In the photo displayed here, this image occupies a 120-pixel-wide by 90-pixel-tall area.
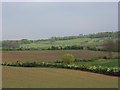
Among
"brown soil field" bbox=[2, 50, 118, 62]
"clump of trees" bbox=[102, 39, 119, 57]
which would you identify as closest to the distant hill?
"clump of trees" bbox=[102, 39, 119, 57]

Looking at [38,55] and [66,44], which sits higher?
[66,44]

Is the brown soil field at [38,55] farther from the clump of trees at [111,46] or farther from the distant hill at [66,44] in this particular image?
the distant hill at [66,44]

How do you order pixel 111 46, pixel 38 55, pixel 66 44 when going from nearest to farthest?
1. pixel 38 55
2. pixel 111 46
3. pixel 66 44

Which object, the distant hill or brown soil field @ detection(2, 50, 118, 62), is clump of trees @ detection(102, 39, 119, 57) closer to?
the distant hill

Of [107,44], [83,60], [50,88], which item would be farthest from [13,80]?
[107,44]

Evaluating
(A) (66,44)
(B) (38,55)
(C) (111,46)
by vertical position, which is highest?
(A) (66,44)

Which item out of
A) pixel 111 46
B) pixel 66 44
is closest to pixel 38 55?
pixel 111 46

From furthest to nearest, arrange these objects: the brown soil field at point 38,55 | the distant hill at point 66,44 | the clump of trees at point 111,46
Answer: the distant hill at point 66,44, the clump of trees at point 111,46, the brown soil field at point 38,55

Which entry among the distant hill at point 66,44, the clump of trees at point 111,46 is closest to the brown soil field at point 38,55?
the clump of trees at point 111,46

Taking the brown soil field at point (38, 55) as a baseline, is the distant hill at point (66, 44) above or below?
above

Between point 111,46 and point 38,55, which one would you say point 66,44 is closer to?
point 111,46

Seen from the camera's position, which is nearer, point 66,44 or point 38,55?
point 38,55

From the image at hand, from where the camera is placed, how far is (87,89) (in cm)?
1628

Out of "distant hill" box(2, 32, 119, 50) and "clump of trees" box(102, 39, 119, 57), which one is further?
"distant hill" box(2, 32, 119, 50)
